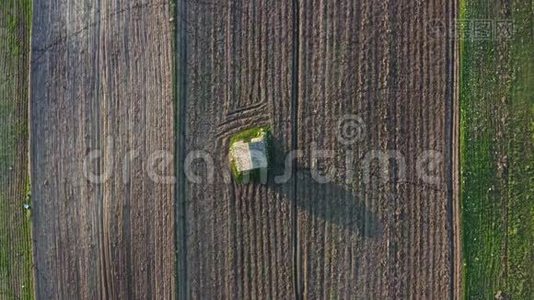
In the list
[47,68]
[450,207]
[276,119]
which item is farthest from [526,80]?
[47,68]

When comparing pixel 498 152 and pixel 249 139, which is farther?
pixel 249 139

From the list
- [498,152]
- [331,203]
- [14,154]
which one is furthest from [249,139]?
[14,154]

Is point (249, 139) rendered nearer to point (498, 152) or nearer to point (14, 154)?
point (498, 152)

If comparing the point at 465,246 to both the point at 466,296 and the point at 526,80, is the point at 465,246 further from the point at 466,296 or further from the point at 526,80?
the point at 526,80

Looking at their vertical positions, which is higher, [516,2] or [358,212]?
[516,2]

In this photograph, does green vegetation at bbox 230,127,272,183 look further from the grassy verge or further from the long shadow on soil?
the grassy verge
